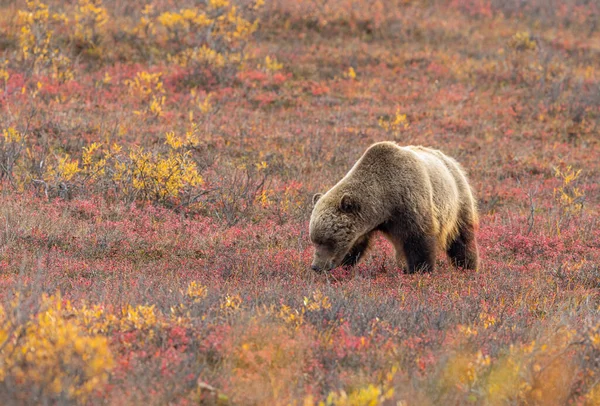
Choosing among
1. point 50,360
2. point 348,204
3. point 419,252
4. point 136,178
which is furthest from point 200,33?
point 50,360

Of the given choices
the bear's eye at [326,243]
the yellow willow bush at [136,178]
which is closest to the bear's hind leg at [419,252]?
the bear's eye at [326,243]

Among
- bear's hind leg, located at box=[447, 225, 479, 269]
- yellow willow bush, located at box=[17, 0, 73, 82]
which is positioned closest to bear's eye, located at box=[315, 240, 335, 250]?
bear's hind leg, located at box=[447, 225, 479, 269]

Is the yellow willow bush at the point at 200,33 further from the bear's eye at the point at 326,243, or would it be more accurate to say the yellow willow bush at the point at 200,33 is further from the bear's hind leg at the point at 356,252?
the bear's eye at the point at 326,243

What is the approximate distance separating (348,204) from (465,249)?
224 centimetres

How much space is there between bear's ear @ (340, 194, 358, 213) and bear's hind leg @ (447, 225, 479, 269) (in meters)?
2.03

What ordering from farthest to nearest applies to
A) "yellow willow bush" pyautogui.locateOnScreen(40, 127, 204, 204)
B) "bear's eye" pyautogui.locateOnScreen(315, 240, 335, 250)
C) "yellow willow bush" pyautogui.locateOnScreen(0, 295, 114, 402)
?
"yellow willow bush" pyautogui.locateOnScreen(40, 127, 204, 204) < "bear's eye" pyautogui.locateOnScreen(315, 240, 335, 250) < "yellow willow bush" pyautogui.locateOnScreen(0, 295, 114, 402)

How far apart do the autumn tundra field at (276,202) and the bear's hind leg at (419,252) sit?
8.3 inches

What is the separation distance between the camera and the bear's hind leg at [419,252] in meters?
8.09

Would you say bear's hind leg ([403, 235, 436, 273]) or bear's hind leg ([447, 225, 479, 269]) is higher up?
bear's hind leg ([403, 235, 436, 273])

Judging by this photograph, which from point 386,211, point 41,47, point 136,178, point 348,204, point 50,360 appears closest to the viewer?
point 50,360

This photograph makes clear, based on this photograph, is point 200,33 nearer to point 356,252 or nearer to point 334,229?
point 356,252

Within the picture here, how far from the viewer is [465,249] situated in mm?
9188

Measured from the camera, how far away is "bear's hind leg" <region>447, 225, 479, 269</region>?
9195mm

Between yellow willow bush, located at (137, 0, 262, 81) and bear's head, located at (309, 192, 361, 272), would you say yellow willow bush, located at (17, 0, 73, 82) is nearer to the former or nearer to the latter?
yellow willow bush, located at (137, 0, 262, 81)
